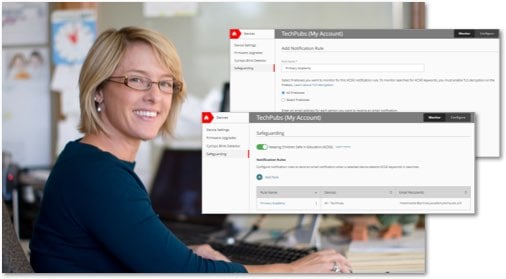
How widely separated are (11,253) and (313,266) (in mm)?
547

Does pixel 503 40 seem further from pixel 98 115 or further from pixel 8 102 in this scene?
pixel 8 102

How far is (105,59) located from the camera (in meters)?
1.19

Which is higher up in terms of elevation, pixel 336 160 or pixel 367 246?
pixel 336 160

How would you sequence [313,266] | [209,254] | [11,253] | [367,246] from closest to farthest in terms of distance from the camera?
1. [11,253]
2. [313,266]
3. [209,254]
4. [367,246]

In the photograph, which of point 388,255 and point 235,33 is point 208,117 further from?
point 388,255

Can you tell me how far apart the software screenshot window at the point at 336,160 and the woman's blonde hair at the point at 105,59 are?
5.9 inches

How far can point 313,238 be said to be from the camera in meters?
1.69

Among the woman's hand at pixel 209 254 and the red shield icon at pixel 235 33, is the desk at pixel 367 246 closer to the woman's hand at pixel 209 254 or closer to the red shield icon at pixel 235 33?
the woman's hand at pixel 209 254

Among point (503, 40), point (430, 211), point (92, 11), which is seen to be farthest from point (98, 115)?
point (92, 11)

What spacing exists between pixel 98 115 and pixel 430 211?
26.2 inches

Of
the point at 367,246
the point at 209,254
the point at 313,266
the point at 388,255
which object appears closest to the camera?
the point at 313,266

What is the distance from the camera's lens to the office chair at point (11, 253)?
42.9 inches

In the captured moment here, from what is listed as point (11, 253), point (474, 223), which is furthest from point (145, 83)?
point (474, 223)

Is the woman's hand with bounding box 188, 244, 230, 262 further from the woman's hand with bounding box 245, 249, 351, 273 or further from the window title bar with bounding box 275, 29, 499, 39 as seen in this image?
the window title bar with bounding box 275, 29, 499, 39
